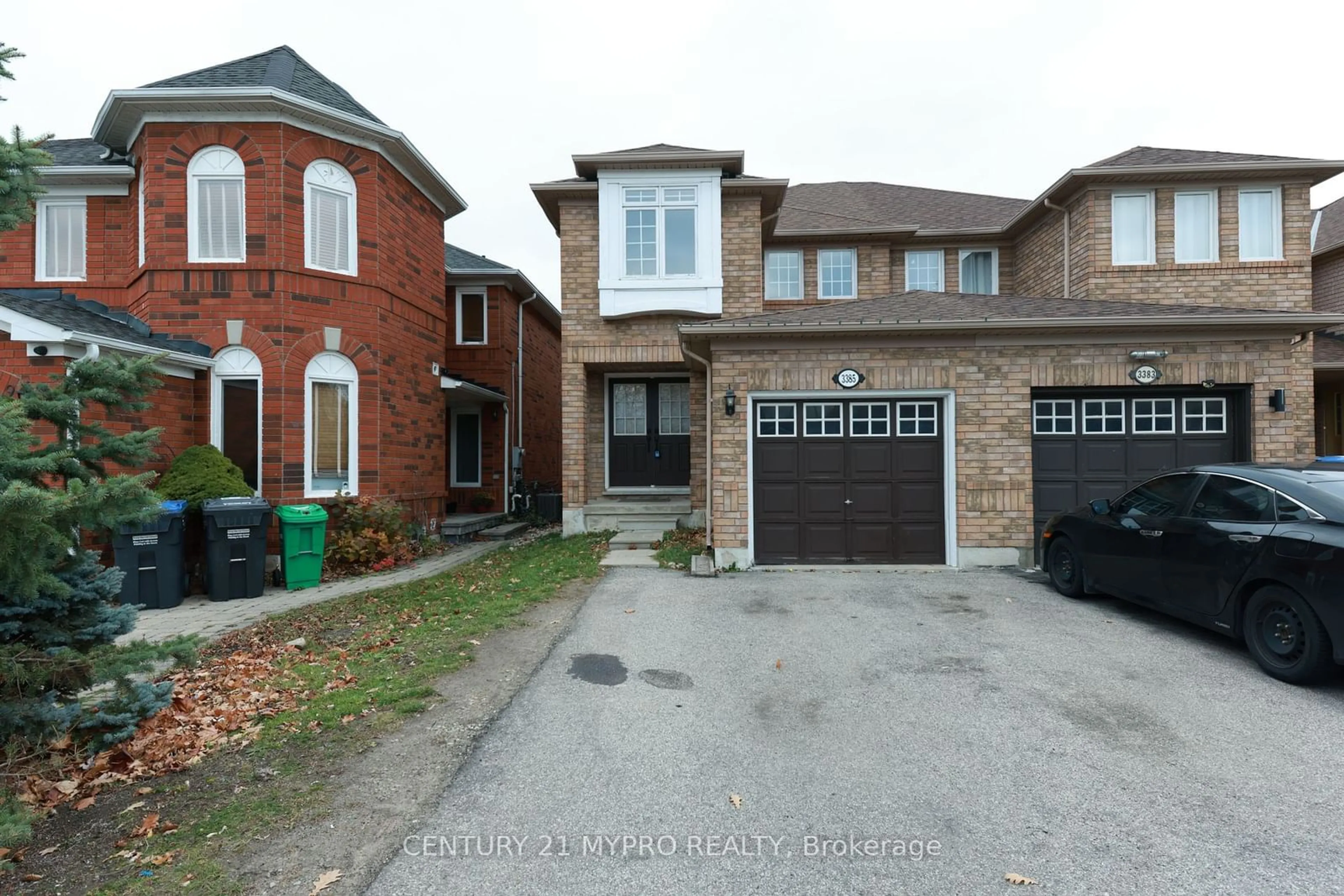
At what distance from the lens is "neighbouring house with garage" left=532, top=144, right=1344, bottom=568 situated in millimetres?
8328

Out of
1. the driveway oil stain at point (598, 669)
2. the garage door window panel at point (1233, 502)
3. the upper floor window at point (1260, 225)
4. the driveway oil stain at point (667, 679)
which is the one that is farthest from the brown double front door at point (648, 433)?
the upper floor window at point (1260, 225)

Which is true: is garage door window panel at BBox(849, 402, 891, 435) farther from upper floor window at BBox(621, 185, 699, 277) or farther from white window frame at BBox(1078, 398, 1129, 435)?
upper floor window at BBox(621, 185, 699, 277)

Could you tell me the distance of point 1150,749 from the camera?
144 inches

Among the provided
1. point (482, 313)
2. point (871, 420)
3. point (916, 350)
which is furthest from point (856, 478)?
point (482, 313)

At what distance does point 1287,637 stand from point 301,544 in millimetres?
10350

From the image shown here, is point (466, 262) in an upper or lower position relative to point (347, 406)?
upper

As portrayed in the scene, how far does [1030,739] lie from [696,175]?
434 inches

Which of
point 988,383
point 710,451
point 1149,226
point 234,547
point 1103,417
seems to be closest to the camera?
point 234,547

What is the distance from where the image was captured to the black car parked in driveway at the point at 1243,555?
4363 millimetres

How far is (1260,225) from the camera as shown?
1214 cm

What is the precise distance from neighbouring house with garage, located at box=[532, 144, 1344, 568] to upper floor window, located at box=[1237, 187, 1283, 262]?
0.04 meters

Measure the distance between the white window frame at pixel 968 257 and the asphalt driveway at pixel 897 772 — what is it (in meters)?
11.2

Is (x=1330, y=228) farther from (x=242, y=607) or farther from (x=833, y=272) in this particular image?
(x=242, y=607)

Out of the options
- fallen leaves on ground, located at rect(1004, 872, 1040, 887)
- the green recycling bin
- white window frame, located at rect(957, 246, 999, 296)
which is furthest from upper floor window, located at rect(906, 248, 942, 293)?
fallen leaves on ground, located at rect(1004, 872, 1040, 887)
